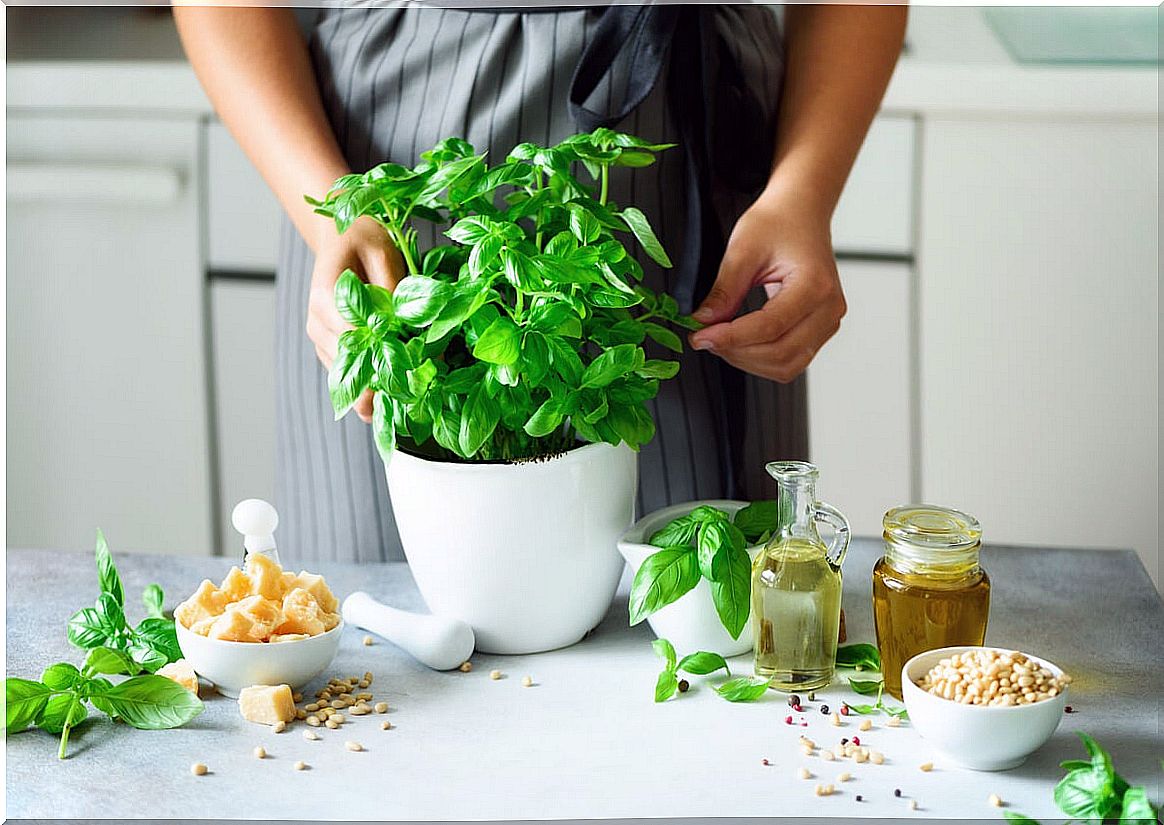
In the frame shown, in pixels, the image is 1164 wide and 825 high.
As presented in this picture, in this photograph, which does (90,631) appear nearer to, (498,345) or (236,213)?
(498,345)

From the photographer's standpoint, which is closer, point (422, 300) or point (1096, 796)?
point (1096, 796)

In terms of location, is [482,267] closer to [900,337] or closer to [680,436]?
[680,436]

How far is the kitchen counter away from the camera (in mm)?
625

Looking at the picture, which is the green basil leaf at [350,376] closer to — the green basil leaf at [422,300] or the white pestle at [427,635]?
Answer: the green basil leaf at [422,300]

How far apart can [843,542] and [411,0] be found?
1.75 ft

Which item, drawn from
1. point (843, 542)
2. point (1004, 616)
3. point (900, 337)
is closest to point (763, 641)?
point (843, 542)

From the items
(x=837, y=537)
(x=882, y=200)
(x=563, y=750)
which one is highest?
(x=882, y=200)

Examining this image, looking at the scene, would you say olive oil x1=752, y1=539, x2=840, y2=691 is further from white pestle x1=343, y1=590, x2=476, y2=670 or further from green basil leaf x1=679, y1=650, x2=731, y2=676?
white pestle x1=343, y1=590, x2=476, y2=670

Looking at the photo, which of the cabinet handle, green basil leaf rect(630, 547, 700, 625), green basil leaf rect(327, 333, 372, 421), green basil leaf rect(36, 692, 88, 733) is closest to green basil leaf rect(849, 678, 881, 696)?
green basil leaf rect(630, 547, 700, 625)

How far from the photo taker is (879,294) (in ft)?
6.26

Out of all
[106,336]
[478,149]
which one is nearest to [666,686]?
[478,149]

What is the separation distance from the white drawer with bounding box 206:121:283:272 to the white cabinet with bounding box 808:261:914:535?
85 cm

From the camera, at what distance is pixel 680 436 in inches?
39.2

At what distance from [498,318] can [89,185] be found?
4.65 feet
